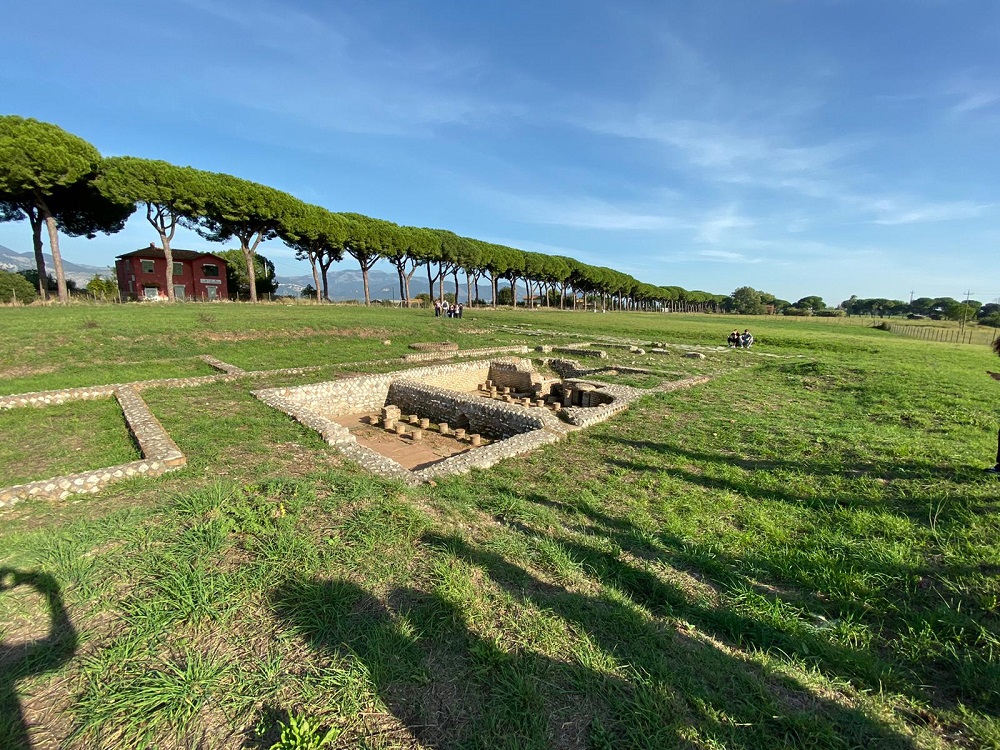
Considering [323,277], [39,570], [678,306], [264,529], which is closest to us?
[39,570]

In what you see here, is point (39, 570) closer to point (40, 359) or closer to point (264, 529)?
point (264, 529)

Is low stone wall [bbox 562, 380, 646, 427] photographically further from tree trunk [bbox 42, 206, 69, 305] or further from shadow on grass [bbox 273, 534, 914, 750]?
tree trunk [bbox 42, 206, 69, 305]

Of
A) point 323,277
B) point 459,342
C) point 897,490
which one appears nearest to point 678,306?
point 323,277

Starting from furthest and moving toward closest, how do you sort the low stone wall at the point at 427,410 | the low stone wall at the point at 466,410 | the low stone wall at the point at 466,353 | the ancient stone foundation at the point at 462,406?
the low stone wall at the point at 466,353
the low stone wall at the point at 466,410
the ancient stone foundation at the point at 462,406
the low stone wall at the point at 427,410

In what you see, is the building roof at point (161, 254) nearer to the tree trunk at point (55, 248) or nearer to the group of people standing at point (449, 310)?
the tree trunk at point (55, 248)

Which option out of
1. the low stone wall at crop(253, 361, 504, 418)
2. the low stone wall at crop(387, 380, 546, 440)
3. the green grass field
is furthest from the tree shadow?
the low stone wall at crop(387, 380, 546, 440)

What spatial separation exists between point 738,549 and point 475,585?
275 cm

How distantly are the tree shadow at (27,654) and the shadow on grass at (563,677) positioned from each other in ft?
4.36

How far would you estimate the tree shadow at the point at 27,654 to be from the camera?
2.29m

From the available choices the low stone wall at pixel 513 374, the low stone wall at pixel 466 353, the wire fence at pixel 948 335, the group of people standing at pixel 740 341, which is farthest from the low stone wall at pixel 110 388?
the wire fence at pixel 948 335

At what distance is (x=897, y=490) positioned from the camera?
17.8 ft

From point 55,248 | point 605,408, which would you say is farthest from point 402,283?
point 605,408

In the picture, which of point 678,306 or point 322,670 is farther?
point 678,306

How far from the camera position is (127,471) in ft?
17.9
